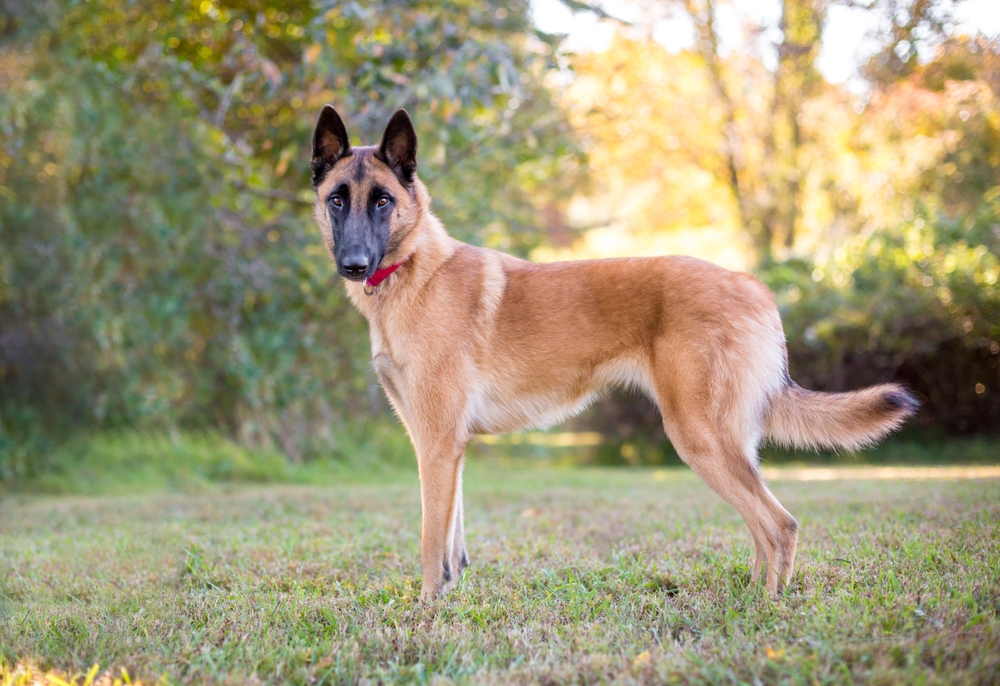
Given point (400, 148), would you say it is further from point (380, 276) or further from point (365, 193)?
point (380, 276)

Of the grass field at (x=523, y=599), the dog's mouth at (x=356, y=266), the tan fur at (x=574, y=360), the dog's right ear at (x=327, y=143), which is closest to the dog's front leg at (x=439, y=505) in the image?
the tan fur at (x=574, y=360)

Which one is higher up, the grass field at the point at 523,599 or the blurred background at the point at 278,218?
the blurred background at the point at 278,218

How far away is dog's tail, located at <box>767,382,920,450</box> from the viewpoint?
3.28 metres

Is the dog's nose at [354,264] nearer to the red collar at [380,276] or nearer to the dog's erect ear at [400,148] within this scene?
the red collar at [380,276]

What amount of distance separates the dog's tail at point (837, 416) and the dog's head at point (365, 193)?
6.81 feet

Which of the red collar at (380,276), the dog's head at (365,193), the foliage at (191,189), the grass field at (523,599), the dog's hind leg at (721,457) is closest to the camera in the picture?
the grass field at (523,599)

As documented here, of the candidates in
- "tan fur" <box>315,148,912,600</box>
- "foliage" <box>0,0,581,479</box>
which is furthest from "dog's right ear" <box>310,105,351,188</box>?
"foliage" <box>0,0,581,479</box>

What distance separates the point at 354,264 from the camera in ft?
11.4

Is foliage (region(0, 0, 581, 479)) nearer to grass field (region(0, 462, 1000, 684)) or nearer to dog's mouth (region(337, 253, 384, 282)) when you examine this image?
grass field (region(0, 462, 1000, 684))

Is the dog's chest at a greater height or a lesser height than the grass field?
greater

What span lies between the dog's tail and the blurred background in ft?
13.4

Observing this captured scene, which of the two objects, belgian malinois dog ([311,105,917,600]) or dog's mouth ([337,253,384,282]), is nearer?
belgian malinois dog ([311,105,917,600])

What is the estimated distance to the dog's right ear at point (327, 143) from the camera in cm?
384

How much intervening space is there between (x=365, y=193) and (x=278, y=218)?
529 cm
